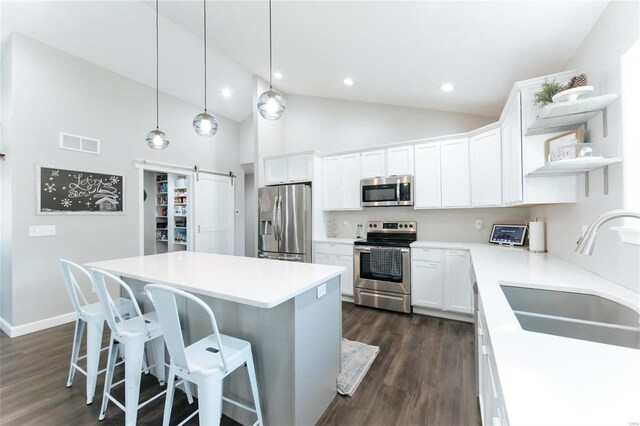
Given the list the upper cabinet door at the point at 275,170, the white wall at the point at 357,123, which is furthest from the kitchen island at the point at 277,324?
the white wall at the point at 357,123

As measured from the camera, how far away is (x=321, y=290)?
5.76 feet

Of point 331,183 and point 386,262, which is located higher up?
point 331,183

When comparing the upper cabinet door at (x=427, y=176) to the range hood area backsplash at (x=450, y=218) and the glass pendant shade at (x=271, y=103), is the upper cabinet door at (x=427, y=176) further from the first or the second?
the glass pendant shade at (x=271, y=103)

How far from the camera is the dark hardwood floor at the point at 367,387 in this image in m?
1.78

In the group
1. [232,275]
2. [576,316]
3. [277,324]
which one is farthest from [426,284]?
[232,275]

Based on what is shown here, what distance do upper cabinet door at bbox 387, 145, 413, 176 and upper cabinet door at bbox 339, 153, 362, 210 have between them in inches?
19.8

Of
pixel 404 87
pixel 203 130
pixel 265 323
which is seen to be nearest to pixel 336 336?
pixel 265 323

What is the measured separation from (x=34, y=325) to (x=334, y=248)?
378 cm

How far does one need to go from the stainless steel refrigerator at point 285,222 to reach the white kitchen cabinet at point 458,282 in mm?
1999

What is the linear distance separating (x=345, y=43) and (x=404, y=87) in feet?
→ 3.42

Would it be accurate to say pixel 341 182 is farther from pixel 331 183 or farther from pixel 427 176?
pixel 427 176

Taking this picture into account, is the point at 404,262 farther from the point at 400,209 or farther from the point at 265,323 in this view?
the point at 265,323

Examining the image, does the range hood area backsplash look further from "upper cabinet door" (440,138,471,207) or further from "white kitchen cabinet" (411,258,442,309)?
"white kitchen cabinet" (411,258,442,309)

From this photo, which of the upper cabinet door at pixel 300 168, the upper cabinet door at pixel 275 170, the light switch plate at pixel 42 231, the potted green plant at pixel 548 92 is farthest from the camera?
the upper cabinet door at pixel 275 170
